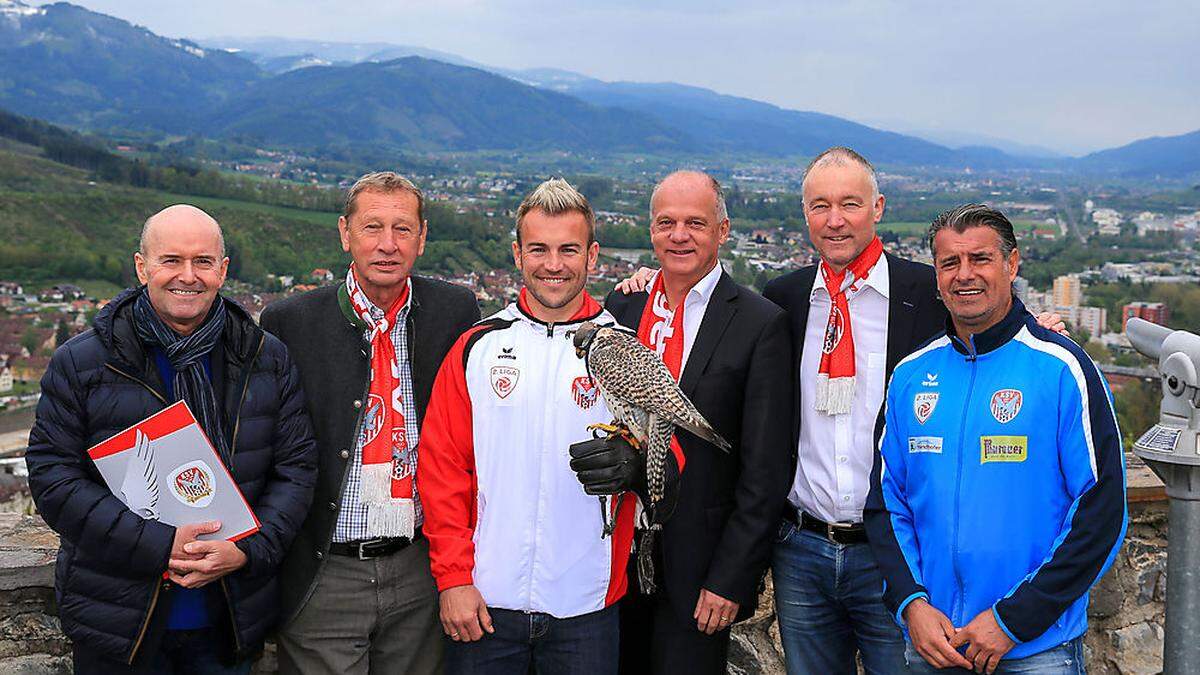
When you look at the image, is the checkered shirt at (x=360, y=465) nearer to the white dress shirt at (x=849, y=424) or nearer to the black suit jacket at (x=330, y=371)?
the black suit jacket at (x=330, y=371)

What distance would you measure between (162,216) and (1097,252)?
204 feet

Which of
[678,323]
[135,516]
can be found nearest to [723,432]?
[678,323]

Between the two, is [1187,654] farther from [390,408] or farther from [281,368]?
[281,368]

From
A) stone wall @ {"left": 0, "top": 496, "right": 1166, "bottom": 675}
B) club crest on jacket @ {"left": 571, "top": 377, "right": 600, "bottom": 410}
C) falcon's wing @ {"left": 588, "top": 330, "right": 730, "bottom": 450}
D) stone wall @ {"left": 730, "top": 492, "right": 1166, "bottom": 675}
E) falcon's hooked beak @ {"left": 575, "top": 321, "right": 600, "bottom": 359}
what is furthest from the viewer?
stone wall @ {"left": 730, "top": 492, "right": 1166, "bottom": 675}

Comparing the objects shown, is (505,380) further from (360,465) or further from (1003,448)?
(1003,448)

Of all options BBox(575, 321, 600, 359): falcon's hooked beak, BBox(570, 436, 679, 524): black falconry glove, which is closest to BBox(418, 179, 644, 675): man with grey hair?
BBox(575, 321, 600, 359): falcon's hooked beak

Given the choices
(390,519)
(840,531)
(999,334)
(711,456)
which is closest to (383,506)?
(390,519)

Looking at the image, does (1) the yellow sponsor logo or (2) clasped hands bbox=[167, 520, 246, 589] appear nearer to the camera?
(1) the yellow sponsor logo

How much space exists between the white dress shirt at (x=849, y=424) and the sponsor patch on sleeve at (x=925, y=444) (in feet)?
1.06

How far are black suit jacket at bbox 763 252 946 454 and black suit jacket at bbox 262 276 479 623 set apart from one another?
1.36 metres

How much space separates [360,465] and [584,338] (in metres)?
1.02

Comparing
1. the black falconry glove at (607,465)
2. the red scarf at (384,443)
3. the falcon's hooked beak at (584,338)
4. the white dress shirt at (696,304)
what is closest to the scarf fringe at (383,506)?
the red scarf at (384,443)

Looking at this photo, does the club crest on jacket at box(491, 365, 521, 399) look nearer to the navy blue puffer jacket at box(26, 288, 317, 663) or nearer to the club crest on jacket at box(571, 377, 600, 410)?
the club crest on jacket at box(571, 377, 600, 410)

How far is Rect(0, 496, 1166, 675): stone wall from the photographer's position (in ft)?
11.3
